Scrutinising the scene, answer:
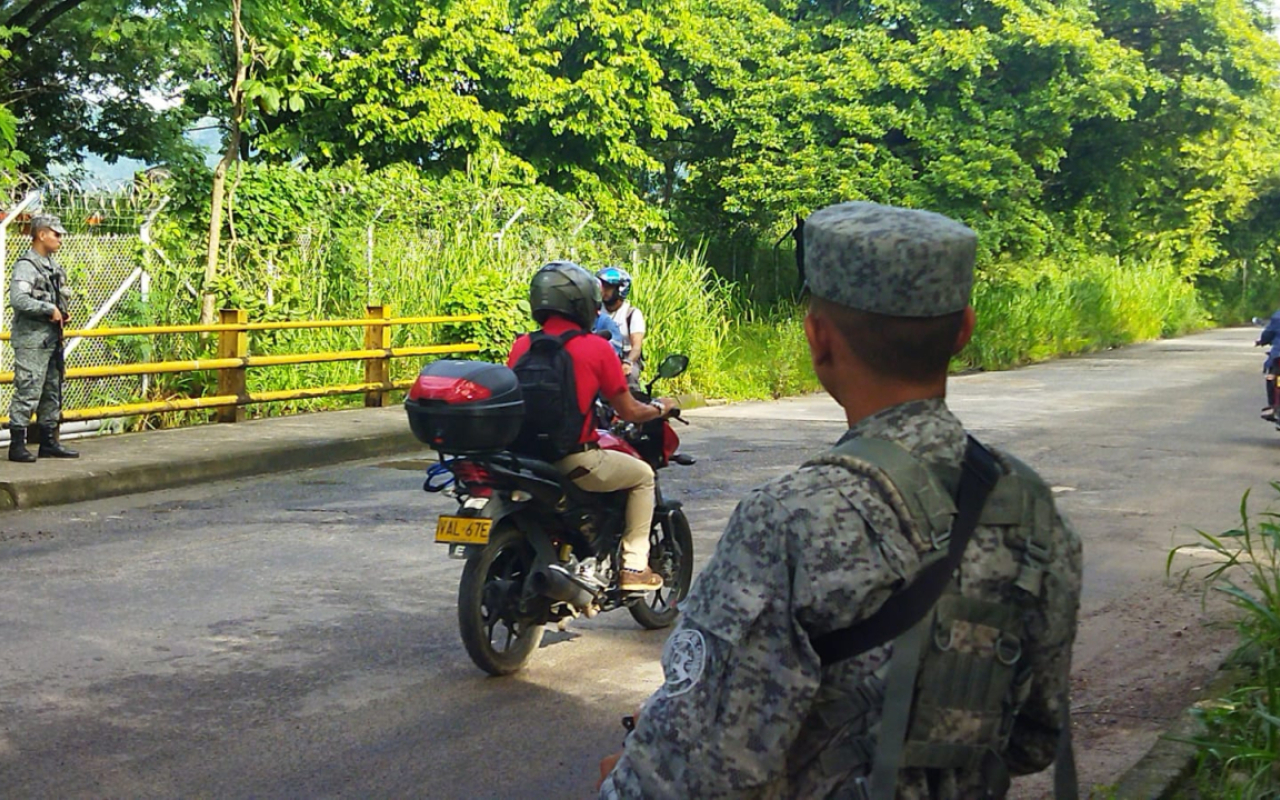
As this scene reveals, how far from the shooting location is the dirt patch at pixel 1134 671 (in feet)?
17.7

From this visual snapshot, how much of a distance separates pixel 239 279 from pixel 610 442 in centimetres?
1107

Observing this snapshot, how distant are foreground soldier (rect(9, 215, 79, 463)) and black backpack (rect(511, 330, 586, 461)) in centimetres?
655

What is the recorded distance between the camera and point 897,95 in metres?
28.7

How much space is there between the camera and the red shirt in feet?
21.1

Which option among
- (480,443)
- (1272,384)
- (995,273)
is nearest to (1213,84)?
(995,273)

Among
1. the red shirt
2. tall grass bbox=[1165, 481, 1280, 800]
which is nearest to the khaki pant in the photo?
the red shirt

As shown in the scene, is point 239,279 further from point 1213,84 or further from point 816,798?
point 1213,84

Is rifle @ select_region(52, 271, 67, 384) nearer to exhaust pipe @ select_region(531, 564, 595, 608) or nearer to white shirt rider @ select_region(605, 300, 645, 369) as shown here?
white shirt rider @ select_region(605, 300, 645, 369)

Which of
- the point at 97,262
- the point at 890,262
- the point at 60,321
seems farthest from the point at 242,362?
the point at 890,262

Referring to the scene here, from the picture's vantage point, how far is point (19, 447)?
11.8 metres

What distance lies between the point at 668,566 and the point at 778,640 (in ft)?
18.3

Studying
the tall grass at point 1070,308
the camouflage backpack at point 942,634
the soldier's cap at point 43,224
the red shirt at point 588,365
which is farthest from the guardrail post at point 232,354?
the camouflage backpack at point 942,634

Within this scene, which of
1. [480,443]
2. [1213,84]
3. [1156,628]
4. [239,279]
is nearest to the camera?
[480,443]

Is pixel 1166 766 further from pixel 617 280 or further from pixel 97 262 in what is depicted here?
pixel 97 262
